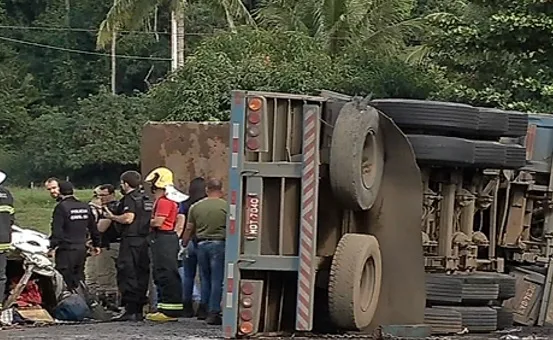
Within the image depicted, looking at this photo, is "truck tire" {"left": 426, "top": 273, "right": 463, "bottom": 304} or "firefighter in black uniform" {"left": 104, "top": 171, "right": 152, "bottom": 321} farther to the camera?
"firefighter in black uniform" {"left": 104, "top": 171, "right": 152, "bottom": 321}

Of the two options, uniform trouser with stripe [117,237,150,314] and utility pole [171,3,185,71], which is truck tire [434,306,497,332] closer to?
uniform trouser with stripe [117,237,150,314]

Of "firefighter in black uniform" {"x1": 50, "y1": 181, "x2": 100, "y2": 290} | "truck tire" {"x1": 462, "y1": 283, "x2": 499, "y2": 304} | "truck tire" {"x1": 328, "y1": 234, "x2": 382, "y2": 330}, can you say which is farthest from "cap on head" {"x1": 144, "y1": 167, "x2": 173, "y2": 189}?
"truck tire" {"x1": 462, "y1": 283, "x2": 499, "y2": 304}

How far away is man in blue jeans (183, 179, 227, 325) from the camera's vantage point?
11602 mm

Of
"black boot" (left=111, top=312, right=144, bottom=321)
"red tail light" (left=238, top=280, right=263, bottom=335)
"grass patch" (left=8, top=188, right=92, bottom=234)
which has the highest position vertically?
"red tail light" (left=238, top=280, right=263, bottom=335)

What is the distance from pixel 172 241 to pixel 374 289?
2785 mm

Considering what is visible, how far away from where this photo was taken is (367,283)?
10008mm

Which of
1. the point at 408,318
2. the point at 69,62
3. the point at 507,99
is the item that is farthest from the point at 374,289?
the point at 69,62

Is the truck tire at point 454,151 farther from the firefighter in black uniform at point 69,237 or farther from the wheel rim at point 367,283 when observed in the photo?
the firefighter in black uniform at point 69,237

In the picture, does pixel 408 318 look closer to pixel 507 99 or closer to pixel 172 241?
pixel 172 241

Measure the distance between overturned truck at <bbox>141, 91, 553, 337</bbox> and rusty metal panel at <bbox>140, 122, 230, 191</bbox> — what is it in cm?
465

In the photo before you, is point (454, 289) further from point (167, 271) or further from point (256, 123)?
point (167, 271)

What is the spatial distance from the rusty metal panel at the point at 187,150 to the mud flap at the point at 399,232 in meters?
4.87

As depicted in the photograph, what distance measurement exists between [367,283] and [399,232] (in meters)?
0.55

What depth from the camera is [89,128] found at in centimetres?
4600
